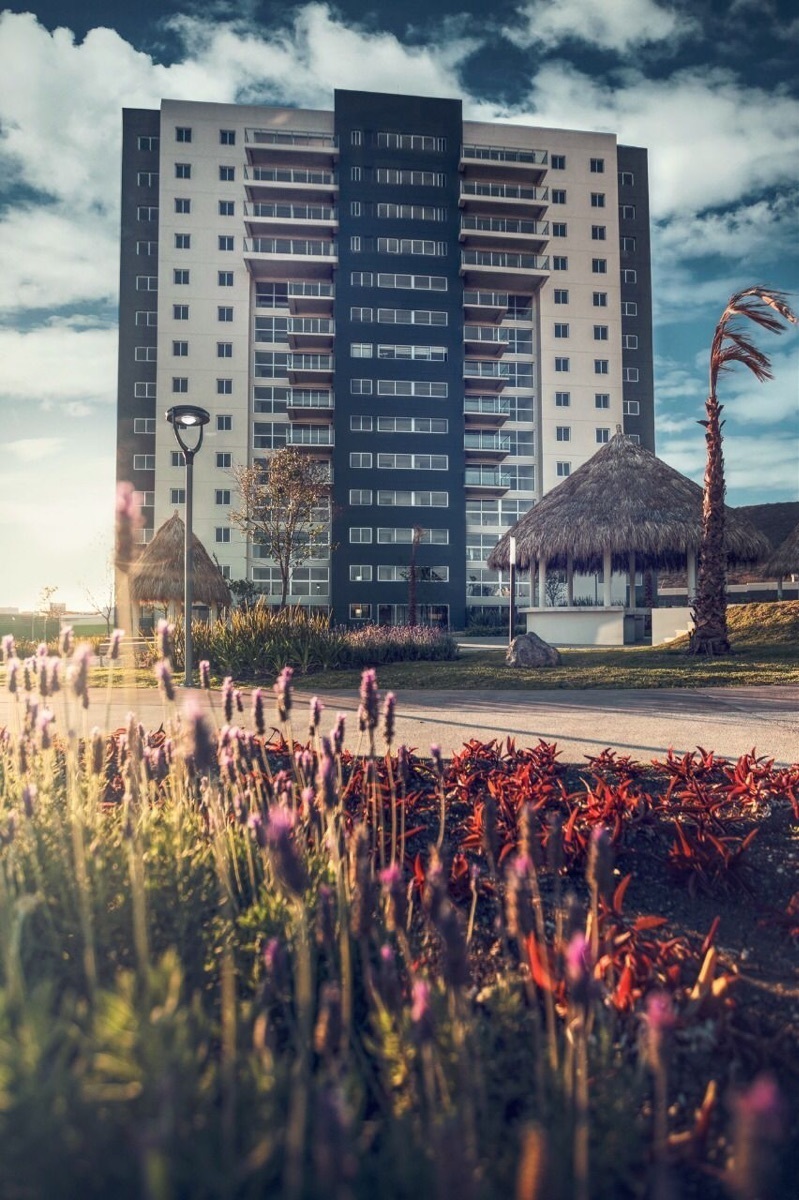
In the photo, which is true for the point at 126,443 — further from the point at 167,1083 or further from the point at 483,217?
the point at 167,1083

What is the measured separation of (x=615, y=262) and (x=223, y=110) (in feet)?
84.1

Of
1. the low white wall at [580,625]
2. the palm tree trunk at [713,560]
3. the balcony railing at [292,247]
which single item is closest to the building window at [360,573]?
the balcony railing at [292,247]

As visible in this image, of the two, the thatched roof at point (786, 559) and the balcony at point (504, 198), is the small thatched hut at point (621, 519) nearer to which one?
the thatched roof at point (786, 559)

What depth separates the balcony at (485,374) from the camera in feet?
151

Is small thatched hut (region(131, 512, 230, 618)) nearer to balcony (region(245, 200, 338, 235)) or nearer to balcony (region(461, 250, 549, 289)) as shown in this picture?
balcony (region(245, 200, 338, 235))

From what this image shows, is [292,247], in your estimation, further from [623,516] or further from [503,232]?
[623,516]

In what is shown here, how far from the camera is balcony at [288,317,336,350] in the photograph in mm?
45406

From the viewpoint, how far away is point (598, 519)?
2145cm

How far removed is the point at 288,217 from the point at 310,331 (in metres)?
6.67

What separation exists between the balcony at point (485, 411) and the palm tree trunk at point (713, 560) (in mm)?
32394

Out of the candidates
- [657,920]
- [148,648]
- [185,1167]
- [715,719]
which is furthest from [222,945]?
[148,648]

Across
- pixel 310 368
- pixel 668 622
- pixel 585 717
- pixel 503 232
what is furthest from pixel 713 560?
pixel 503 232

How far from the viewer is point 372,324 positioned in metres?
45.2

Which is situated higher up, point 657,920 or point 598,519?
point 598,519
